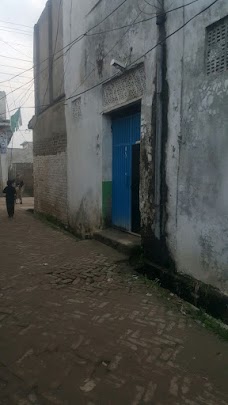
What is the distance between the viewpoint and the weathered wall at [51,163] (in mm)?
9859

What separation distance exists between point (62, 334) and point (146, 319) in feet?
3.28

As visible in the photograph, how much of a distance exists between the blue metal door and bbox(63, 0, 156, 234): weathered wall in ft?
0.54

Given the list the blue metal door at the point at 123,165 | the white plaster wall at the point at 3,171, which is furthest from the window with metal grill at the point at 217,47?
the white plaster wall at the point at 3,171

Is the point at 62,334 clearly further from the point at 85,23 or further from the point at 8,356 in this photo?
the point at 85,23

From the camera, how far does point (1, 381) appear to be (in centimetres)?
280

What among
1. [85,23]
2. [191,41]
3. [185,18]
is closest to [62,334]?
[191,41]

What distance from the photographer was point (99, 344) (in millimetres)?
3391

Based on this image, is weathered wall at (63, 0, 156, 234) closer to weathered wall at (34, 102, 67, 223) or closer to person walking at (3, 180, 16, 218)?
weathered wall at (34, 102, 67, 223)

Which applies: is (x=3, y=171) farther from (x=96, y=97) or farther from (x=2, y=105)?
(x=96, y=97)

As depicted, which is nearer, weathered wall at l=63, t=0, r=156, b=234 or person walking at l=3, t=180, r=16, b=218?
weathered wall at l=63, t=0, r=156, b=234

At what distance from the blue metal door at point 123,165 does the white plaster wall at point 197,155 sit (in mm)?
1803

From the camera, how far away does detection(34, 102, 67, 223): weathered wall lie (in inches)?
388

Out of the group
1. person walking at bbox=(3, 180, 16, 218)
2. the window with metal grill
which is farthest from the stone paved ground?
person walking at bbox=(3, 180, 16, 218)

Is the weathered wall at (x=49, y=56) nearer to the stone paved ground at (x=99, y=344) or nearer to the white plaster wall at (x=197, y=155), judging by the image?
the white plaster wall at (x=197, y=155)
